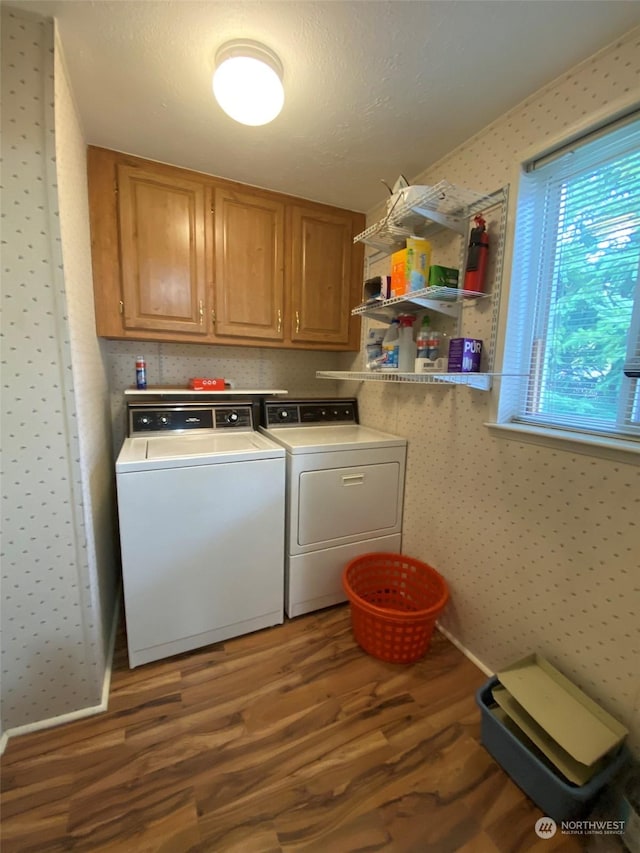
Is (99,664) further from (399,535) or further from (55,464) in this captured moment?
(399,535)

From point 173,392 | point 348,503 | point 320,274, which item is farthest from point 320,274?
point 348,503

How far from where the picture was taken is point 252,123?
1.21 metres

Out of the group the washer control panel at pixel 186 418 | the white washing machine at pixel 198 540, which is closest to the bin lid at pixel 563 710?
the white washing machine at pixel 198 540

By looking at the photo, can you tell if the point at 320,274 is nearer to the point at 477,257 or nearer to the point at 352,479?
the point at 477,257

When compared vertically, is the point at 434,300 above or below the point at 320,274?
below

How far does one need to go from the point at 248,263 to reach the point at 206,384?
28.3 inches

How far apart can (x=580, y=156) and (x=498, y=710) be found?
192 cm

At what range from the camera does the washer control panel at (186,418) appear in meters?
1.84

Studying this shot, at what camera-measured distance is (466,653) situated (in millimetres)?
1609

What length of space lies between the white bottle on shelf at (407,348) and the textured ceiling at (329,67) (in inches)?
29.2

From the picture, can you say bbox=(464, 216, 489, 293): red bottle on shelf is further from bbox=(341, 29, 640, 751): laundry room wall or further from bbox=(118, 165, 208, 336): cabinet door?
bbox=(118, 165, 208, 336): cabinet door

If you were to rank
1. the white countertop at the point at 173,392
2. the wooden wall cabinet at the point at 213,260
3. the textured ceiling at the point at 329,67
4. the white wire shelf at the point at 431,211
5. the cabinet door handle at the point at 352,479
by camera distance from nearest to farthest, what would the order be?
1. the textured ceiling at the point at 329,67
2. the white wire shelf at the point at 431,211
3. the wooden wall cabinet at the point at 213,260
4. the cabinet door handle at the point at 352,479
5. the white countertop at the point at 173,392

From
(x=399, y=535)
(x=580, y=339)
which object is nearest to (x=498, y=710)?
(x=399, y=535)

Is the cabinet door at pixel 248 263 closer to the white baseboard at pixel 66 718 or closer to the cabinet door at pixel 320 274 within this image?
the cabinet door at pixel 320 274
